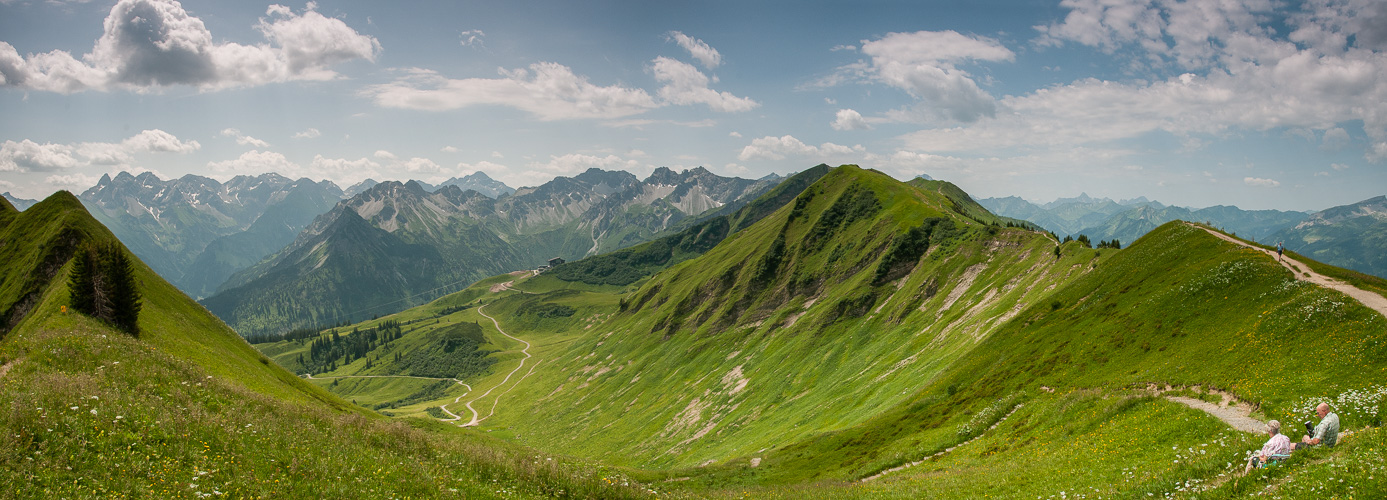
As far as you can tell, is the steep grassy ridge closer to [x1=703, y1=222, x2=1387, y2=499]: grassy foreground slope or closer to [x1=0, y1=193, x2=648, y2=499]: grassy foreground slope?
[x1=703, y1=222, x2=1387, y2=499]: grassy foreground slope

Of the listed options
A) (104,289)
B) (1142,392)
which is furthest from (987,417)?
(104,289)

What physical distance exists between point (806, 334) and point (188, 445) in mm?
106786

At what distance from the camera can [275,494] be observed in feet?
65.3

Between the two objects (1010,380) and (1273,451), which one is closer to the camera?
(1273,451)

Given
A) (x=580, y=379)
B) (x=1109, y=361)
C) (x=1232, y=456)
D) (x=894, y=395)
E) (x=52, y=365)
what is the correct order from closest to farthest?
1. (x=1232, y=456)
2. (x=52, y=365)
3. (x=1109, y=361)
4. (x=894, y=395)
5. (x=580, y=379)

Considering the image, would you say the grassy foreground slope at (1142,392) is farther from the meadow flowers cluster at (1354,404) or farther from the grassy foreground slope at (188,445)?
the grassy foreground slope at (188,445)

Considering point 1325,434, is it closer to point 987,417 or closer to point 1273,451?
point 1273,451

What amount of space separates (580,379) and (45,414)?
17248 centimetres

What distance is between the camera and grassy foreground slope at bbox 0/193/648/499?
18184mm

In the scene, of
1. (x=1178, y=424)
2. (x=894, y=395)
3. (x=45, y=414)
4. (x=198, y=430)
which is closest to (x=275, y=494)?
(x=198, y=430)

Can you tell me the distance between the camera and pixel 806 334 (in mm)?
118250

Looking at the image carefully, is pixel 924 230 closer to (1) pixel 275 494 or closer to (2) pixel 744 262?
(2) pixel 744 262

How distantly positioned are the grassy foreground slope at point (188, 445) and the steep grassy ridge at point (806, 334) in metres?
47.0

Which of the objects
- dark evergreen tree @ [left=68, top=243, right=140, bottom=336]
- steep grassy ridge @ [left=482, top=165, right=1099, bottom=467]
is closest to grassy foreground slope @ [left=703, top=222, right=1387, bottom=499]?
steep grassy ridge @ [left=482, top=165, right=1099, bottom=467]
